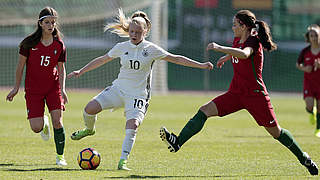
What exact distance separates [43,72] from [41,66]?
8cm

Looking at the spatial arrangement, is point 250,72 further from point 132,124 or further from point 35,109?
point 35,109

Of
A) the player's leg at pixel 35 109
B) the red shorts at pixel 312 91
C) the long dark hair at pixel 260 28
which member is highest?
the long dark hair at pixel 260 28

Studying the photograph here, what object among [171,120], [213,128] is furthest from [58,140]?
[171,120]

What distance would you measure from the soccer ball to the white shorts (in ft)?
2.07

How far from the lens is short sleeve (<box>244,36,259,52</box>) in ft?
25.1

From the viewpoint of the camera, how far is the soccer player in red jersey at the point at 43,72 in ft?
26.8

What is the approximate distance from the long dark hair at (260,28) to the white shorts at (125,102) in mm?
1607

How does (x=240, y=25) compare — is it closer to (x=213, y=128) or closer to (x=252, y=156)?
(x=252, y=156)

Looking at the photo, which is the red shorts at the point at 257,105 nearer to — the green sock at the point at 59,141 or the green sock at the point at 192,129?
the green sock at the point at 192,129

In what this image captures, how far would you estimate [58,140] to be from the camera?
326 inches

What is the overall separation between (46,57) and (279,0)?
26999 mm

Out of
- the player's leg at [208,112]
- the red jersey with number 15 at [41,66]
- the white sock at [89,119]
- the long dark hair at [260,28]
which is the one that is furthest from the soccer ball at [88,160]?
the long dark hair at [260,28]

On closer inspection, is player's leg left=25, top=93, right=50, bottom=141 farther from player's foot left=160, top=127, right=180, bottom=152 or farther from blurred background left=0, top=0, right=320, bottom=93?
blurred background left=0, top=0, right=320, bottom=93

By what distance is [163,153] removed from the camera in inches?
380
